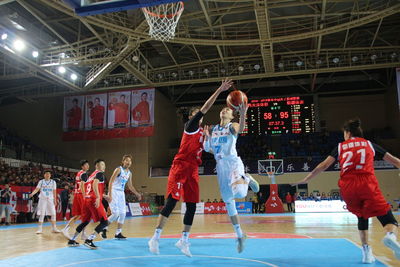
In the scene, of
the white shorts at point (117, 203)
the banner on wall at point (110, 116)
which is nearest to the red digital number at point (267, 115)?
the banner on wall at point (110, 116)

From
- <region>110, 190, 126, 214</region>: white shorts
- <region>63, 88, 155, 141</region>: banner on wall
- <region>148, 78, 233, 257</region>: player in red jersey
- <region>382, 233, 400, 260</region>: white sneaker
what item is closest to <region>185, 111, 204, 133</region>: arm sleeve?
<region>148, 78, 233, 257</region>: player in red jersey

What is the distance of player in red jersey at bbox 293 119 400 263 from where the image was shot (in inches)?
173

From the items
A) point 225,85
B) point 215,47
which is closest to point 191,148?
point 225,85

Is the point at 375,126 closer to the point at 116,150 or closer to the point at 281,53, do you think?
the point at 281,53

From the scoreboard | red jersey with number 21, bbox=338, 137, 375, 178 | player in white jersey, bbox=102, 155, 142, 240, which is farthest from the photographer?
the scoreboard

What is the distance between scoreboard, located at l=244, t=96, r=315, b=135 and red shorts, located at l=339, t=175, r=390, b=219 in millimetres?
20971

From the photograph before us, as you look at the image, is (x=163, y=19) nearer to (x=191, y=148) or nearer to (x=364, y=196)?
(x=191, y=148)

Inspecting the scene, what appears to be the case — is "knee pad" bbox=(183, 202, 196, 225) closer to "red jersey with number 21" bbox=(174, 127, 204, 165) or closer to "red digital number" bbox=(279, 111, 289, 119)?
"red jersey with number 21" bbox=(174, 127, 204, 165)

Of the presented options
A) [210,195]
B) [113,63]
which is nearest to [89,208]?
[113,63]

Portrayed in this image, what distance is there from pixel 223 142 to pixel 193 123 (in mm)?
521

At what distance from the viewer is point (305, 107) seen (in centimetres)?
2591

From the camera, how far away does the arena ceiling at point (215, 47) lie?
18062mm

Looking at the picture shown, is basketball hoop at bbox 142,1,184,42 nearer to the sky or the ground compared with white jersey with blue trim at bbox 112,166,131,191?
nearer to the sky

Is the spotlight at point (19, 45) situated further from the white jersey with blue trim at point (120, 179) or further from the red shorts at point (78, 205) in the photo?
the white jersey with blue trim at point (120, 179)
